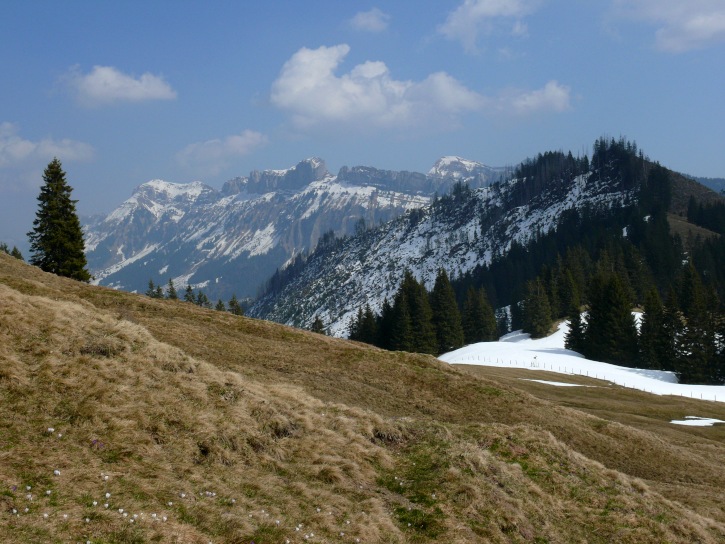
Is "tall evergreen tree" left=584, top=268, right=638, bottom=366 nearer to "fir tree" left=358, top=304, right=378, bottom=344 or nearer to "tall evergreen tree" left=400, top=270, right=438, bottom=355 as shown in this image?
"tall evergreen tree" left=400, top=270, right=438, bottom=355

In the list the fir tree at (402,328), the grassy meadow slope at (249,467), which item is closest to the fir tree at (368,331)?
the fir tree at (402,328)

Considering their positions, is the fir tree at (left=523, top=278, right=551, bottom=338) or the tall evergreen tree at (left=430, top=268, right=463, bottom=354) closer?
the tall evergreen tree at (left=430, top=268, right=463, bottom=354)

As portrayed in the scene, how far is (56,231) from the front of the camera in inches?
2356

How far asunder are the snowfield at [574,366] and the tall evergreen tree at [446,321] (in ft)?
40.6

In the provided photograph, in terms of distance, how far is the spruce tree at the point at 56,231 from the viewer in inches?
2354

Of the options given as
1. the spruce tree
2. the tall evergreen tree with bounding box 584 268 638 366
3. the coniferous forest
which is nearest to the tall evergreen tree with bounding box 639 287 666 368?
the coniferous forest

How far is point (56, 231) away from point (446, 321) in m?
72.9

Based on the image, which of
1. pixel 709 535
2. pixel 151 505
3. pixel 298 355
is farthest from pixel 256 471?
pixel 298 355

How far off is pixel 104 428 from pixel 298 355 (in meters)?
23.1

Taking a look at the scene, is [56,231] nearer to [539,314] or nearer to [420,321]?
[420,321]

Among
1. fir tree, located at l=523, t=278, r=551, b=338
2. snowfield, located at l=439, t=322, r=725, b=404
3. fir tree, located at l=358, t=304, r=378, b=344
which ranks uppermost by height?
fir tree, located at l=523, t=278, r=551, b=338

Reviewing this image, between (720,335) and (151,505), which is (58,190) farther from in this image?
(720,335)

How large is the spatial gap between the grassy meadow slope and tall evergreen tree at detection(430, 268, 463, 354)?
77.8 meters

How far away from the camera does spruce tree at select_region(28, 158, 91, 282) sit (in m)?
59.8
